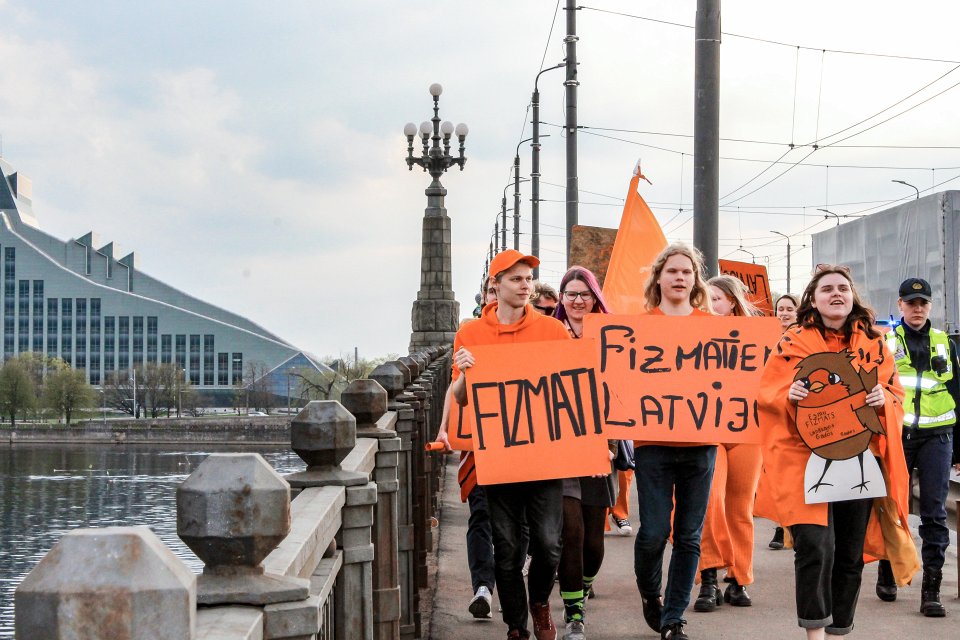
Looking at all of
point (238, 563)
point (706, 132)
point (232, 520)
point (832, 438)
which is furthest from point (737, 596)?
point (232, 520)

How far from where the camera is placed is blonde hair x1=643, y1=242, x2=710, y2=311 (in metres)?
6.82

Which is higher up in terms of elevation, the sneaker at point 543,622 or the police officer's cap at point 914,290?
the police officer's cap at point 914,290

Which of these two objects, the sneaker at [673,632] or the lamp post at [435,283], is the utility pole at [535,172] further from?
the sneaker at [673,632]

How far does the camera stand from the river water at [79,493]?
230ft

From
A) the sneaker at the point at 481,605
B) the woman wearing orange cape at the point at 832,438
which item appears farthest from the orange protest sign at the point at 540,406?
the sneaker at the point at 481,605

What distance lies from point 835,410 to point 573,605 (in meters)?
1.73

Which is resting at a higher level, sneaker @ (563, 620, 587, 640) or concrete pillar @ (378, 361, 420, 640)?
concrete pillar @ (378, 361, 420, 640)

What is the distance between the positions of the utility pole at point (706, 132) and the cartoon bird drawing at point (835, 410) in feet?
12.7

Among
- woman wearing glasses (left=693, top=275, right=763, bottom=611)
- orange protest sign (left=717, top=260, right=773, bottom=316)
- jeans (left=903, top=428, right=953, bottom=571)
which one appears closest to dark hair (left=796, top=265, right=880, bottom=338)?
woman wearing glasses (left=693, top=275, right=763, bottom=611)

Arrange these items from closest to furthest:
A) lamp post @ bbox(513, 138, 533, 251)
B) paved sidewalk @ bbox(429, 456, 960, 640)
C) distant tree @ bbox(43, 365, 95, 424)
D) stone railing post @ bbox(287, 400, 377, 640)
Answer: stone railing post @ bbox(287, 400, 377, 640) < paved sidewalk @ bbox(429, 456, 960, 640) < lamp post @ bbox(513, 138, 533, 251) < distant tree @ bbox(43, 365, 95, 424)

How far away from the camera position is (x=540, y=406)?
248 inches

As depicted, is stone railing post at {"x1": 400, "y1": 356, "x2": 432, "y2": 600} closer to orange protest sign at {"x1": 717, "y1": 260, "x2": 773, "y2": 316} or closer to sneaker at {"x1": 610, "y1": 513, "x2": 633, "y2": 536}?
sneaker at {"x1": 610, "y1": 513, "x2": 633, "y2": 536}

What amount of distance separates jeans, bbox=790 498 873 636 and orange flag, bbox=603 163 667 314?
4.02 metres

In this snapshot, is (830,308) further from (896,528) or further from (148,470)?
(148,470)
